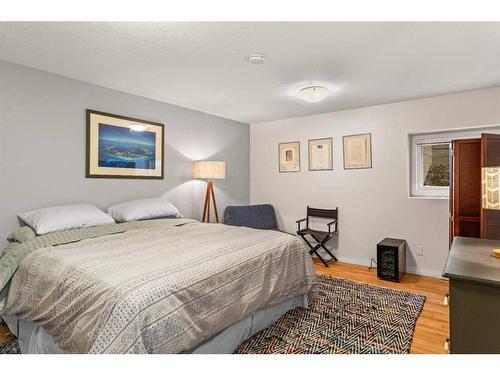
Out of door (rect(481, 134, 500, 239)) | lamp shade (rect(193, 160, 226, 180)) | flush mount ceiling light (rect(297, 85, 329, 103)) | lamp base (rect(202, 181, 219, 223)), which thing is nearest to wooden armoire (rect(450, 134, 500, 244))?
door (rect(481, 134, 500, 239))

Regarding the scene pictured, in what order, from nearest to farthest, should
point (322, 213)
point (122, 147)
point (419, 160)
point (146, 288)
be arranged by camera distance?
point (146, 288)
point (122, 147)
point (419, 160)
point (322, 213)

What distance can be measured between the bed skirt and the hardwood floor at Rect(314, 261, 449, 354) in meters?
1.06

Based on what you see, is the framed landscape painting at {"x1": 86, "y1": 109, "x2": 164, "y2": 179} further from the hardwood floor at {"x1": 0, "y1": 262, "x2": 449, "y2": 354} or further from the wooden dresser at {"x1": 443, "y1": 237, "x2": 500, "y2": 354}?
the wooden dresser at {"x1": 443, "y1": 237, "x2": 500, "y2": 354}

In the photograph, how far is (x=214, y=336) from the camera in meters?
1.81

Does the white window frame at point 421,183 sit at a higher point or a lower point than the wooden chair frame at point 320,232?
higher

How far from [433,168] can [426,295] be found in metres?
1.64

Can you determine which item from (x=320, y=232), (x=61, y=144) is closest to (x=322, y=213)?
(x=320, y=232)

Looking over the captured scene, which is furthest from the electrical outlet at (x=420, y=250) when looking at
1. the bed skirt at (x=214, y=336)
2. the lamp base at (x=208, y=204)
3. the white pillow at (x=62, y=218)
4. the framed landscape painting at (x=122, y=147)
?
the white pillow at (x=62, y=218)

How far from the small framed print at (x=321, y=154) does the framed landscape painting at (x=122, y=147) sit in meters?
2.25

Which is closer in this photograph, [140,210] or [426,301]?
[426,301]

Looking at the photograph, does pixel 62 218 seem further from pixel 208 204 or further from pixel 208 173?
pixel 208 204

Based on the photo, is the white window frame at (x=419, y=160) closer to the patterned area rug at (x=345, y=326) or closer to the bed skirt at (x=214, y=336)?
the patterned area rug at (x=345, y=326)

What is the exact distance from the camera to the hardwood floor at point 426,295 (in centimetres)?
215

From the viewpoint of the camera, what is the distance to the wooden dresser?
1234 millimetres
